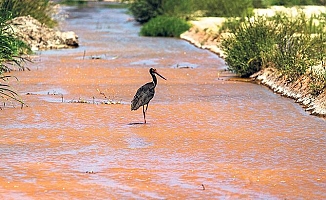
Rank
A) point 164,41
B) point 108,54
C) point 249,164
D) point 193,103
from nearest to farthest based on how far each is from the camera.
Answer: point 249,164 → point 193,103 → point 108,54 → point 164,41

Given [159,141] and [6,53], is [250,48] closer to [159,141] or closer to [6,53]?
[6,53]

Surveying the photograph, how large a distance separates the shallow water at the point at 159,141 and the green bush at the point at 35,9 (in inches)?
253

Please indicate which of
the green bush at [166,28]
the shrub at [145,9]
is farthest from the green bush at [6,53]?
the shrub at [145,9]

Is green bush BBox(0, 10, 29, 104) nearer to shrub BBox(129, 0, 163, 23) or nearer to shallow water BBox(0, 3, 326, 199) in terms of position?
shallow water BBox(0, 3, 326, 199)

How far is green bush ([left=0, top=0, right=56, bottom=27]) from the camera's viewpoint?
24.4 m

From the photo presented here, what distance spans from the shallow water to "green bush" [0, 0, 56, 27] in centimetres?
642

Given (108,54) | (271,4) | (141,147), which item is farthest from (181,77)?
(271,4)

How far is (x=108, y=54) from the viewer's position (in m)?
23.0

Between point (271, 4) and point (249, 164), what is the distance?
28231 millimetres

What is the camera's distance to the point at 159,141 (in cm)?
1062

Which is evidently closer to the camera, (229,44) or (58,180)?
(58,180)

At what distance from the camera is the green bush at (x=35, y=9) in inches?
961

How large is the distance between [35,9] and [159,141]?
1705 centimetres

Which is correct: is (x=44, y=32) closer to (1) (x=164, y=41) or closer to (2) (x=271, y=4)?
A: (1) (x=164, y=41)
